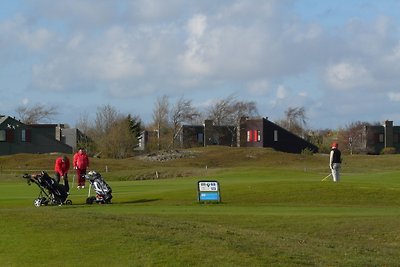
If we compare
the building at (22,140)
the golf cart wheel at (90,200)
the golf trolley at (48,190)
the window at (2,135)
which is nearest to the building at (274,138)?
the building at (22,140)

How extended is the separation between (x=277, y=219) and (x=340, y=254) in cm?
756

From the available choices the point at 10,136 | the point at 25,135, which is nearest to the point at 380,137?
the point at 25,135

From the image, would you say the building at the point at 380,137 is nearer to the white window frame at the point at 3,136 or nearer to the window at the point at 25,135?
the window at the point at 25,135

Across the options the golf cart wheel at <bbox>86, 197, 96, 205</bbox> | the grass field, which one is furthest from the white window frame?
the golf cart wheel at <bbox>86, 197, 96, 205</bbox>

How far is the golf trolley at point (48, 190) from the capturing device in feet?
90.6

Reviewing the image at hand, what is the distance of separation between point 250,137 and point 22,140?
34.3 m

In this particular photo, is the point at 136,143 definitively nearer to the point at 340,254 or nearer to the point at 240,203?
the point at 240,203

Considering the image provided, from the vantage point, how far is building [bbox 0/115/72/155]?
108m

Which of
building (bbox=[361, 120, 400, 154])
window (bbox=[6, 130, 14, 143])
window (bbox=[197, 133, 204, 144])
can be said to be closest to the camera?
window (bbox=[6, 130, 14, 143])

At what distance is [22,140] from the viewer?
111 metres

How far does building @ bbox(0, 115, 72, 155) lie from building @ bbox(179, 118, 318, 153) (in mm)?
22172

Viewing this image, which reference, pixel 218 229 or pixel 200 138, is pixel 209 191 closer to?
pixel 218 229

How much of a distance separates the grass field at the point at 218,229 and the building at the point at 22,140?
2852 inches

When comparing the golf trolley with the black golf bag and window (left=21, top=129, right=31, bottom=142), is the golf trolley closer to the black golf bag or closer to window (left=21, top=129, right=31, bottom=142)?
the black golf bag
